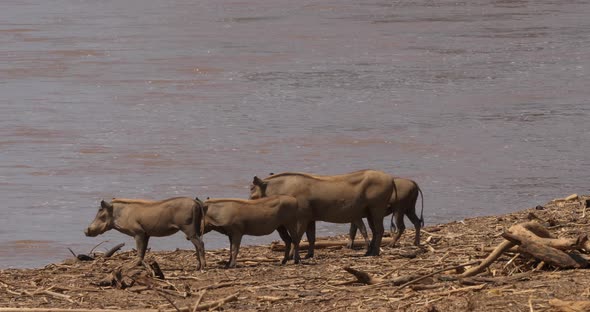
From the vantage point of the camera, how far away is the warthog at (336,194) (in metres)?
13.2

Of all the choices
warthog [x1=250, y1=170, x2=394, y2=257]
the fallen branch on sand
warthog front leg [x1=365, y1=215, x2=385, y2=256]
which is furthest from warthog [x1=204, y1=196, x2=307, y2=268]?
the fallen branch on sand

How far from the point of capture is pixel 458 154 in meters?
23.4

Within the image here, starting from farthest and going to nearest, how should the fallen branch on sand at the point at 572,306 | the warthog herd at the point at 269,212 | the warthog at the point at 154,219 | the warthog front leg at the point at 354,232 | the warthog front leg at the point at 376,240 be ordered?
the warthog front leg at the point at 354,232
the warthog front leg at the point at 376,240
the warthog at the point at 154,219
the warthog herd at the point at 269,212
the fallen branch on sand at the point at 572,306

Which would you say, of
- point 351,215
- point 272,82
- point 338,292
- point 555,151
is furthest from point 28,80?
point 338,292

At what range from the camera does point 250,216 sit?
502 inches

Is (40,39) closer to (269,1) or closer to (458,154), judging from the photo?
(269,1)

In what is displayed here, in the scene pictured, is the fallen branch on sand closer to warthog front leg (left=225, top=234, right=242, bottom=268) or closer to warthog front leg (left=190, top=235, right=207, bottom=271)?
warthog front leg (left=225, top=234, right=242, bottom=268)

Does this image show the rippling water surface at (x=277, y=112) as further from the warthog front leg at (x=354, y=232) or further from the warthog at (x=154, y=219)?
the warthog at (x=154, y=219)

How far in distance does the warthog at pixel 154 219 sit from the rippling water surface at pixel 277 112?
264cm

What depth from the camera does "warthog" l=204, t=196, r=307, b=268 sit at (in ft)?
41.9

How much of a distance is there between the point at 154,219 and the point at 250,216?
3.31 ft

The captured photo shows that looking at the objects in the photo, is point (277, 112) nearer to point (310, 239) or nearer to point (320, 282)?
point (310, 239)

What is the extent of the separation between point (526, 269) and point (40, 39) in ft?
129

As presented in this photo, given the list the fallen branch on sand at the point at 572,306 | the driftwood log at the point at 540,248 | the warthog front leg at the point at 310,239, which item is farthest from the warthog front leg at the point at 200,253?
the fallen branch on sand at the point at 572,306
